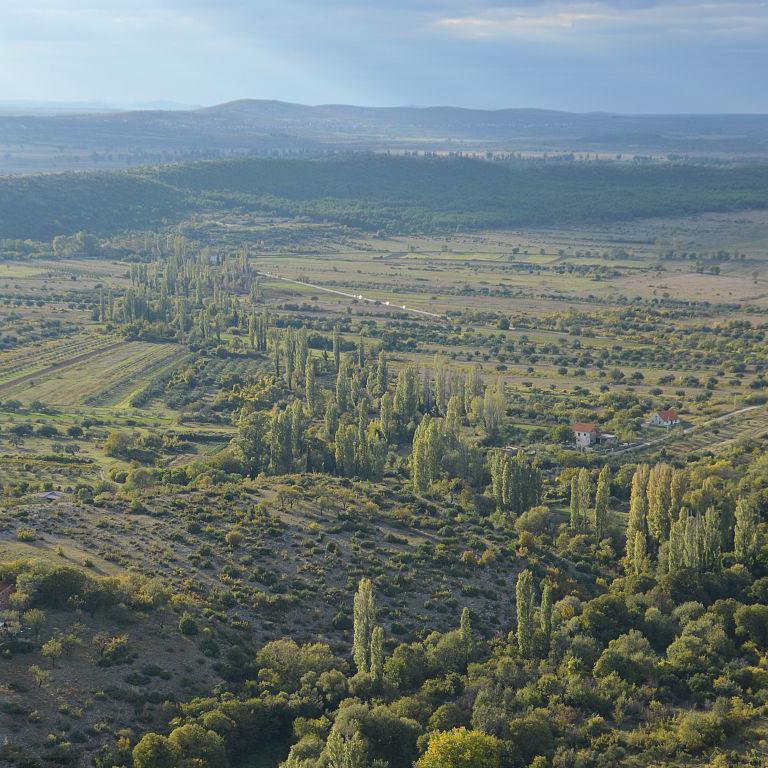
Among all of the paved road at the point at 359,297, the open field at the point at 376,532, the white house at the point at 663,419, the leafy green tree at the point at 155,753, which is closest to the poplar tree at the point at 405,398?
the open field at the point at 376,532

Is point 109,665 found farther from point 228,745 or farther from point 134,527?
point 134,527

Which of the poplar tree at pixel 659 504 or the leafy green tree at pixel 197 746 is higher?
the poplar tree at pixel 659 504

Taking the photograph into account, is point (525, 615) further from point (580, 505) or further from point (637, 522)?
point (580, 505)

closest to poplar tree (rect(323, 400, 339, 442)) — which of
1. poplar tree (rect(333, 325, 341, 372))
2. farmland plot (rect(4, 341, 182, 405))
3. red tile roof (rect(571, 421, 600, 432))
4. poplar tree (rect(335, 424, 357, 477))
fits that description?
poplar tree (rect(335, 424, 357, 477))

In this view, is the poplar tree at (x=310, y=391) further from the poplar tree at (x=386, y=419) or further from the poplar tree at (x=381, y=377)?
the poplar tree at (x=386, y=419)

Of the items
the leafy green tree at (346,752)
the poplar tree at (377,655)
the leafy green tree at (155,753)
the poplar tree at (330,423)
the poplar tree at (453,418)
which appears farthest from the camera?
the poplar tree at (330,423)

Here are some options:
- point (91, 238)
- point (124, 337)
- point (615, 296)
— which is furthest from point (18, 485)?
point (91, 238)
